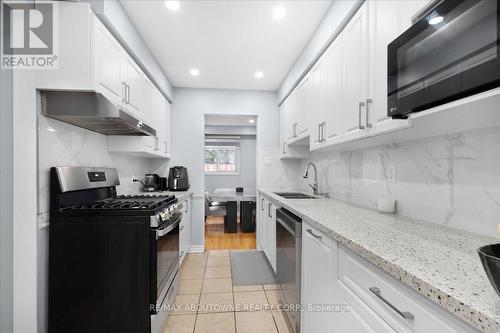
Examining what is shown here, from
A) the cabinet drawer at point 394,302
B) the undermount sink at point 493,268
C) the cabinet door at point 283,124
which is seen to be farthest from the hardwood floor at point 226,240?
the undermount sink at point 493,268

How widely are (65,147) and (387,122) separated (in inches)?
83.5

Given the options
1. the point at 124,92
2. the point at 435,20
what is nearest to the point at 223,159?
the point at 124,92

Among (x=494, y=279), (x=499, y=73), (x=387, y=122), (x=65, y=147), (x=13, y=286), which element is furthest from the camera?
(x=65, y=147)

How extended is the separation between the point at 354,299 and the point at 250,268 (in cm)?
218

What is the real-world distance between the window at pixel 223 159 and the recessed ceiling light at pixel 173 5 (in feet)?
16.6

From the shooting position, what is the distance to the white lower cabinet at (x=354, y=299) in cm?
61

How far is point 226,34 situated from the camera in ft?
7.44

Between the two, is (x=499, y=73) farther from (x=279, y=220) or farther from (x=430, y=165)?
(x=279, y=220)

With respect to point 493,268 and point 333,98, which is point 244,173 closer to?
point 333,98

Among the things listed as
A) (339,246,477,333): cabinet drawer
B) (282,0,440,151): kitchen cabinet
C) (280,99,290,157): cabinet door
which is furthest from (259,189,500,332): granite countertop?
(280,99,290,157): cabinet door

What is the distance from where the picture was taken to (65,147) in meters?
1.64

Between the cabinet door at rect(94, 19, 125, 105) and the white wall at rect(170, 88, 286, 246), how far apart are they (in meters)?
1.74

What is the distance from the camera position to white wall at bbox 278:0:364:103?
1594mm

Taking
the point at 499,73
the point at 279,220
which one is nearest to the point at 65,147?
the point at 279,220
